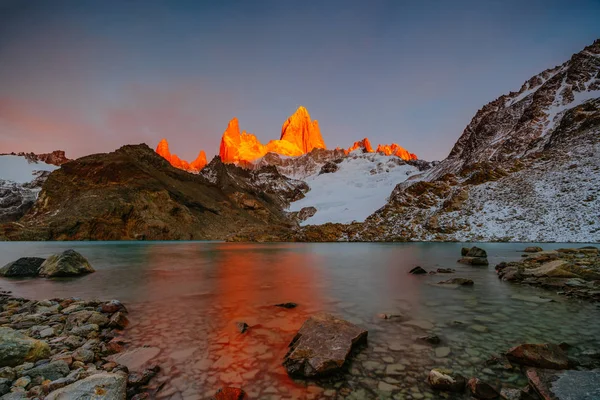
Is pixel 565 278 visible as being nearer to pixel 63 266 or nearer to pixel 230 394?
pixel 230 394

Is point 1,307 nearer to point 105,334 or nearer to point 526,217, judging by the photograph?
point 105,334

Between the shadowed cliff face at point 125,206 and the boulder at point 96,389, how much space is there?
11239 centimetres

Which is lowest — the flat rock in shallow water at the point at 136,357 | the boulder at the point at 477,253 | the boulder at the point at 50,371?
the flat rock in shallow water at the point at 136,357

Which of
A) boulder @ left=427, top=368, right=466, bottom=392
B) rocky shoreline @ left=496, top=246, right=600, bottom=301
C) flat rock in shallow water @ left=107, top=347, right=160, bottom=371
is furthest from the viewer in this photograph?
rocky shoreline @ left=496, top=246, right=600, bottom=301

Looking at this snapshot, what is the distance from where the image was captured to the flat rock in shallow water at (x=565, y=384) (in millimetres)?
4395

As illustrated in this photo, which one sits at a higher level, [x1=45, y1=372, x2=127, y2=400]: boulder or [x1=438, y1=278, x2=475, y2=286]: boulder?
[x1=45, y1=372, x2=127, y2=400]: boulder

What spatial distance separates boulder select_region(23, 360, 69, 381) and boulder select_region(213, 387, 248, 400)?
3261 mm

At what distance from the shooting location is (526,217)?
51.2 m

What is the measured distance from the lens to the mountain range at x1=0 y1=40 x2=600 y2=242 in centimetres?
5253

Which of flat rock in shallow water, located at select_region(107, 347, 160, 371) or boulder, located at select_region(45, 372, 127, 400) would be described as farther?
flat rock in shallow water, located at select_region(107, 347, 160, 371)

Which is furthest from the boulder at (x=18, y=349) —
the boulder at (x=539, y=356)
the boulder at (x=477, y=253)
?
the boulder at (x=477, y=253)

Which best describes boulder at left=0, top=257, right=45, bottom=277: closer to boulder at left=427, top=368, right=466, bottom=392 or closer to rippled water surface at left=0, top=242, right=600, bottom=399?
rippled water surface at left=0, top=242, right=600, bottom=399

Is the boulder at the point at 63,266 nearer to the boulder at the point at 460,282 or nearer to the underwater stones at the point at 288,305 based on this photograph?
the underwater stones at the point at 288,305

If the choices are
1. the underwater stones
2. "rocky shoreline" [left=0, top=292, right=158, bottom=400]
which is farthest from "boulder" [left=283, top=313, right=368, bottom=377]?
the underwater stones
